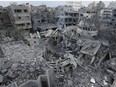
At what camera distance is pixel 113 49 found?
43.8 feet

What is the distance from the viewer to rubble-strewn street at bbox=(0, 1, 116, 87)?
27.2ft

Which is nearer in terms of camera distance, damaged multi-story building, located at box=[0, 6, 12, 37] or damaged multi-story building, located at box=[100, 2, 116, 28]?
damaged multi-story building, located at box=[0, 6, 12, 37]

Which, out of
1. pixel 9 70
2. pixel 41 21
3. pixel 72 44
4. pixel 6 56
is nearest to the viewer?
pixel 9 70

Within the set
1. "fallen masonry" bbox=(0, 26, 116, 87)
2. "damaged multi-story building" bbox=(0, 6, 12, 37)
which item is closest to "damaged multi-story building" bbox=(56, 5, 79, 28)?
"damaged multi-story building" bbox=(0, 6, 12, 37)

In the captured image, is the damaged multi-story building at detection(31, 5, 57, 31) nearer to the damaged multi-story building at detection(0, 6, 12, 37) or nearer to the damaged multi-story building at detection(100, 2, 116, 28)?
the damaged multi-story building at detection(0, 6, 12, 37)

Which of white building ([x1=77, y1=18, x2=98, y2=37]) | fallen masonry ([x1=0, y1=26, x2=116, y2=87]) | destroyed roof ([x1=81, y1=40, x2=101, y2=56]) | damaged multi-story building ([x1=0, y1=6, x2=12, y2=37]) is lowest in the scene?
fallen masonry ([x1=0, y1=26, x2=116, y2=87])

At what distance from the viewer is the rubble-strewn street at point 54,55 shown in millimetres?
8305

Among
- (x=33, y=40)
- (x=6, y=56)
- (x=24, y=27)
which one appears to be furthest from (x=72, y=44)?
(x=24, y=27)

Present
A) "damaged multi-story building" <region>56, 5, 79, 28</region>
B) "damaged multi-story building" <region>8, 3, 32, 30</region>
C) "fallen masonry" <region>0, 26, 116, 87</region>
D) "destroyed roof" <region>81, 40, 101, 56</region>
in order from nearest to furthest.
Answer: "fallen masonry" <region>0, 26, 116, 87</region>, "destroyed roof" <region>81, 40, 101, 56</region>, "damaged multi-story building" <region>8, 3, 32, 30</region>, "damaged multi-story building" <region>56, 5, 79, 28</region>

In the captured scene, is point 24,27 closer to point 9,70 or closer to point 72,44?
point 72,44

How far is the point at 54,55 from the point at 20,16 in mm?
10853

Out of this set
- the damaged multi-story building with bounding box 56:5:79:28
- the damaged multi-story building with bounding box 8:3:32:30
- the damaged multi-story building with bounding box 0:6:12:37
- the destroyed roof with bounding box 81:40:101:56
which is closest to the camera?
the destroyed roof with bounding box 81:40:101:56

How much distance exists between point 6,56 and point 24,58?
6.20ft

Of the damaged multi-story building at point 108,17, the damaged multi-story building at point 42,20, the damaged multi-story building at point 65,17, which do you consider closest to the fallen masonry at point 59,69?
the damaged multi-story building at point 42,20
